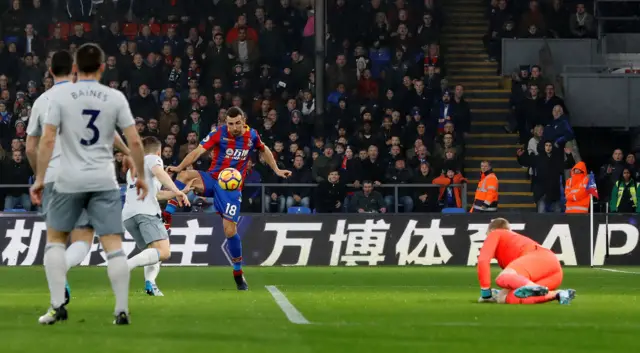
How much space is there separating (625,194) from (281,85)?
25.9ft

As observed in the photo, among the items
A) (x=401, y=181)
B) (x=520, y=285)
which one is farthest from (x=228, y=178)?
(x=401, y=181)

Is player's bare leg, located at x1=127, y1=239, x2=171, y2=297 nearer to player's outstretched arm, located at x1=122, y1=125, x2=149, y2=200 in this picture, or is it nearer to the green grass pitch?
the green grass pitch

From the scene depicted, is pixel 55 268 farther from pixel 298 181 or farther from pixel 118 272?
pixel 298 181

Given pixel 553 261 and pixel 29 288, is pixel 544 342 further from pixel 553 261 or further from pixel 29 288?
pixel 29 288

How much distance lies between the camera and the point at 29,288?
18.3m

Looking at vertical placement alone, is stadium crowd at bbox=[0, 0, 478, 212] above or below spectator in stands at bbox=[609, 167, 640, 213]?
above

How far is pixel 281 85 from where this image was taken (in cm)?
3195

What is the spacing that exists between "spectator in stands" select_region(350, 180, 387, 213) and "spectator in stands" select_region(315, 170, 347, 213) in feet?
0.89

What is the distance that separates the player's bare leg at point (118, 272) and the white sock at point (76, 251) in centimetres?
124

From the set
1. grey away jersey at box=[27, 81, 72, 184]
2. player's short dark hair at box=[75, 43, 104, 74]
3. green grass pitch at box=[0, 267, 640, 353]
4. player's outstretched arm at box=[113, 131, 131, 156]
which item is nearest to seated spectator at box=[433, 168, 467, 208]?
green grass pitch at box=[0, 267, 640, 353]

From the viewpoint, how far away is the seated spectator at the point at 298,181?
28750 mm

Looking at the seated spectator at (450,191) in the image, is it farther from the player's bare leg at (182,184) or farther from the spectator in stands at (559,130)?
the player's bare leg at (182,184)

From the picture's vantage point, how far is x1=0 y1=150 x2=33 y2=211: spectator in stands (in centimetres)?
2867

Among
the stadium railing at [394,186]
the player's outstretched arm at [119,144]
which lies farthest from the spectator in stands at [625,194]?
the player's outstretched arm at [119,144]
